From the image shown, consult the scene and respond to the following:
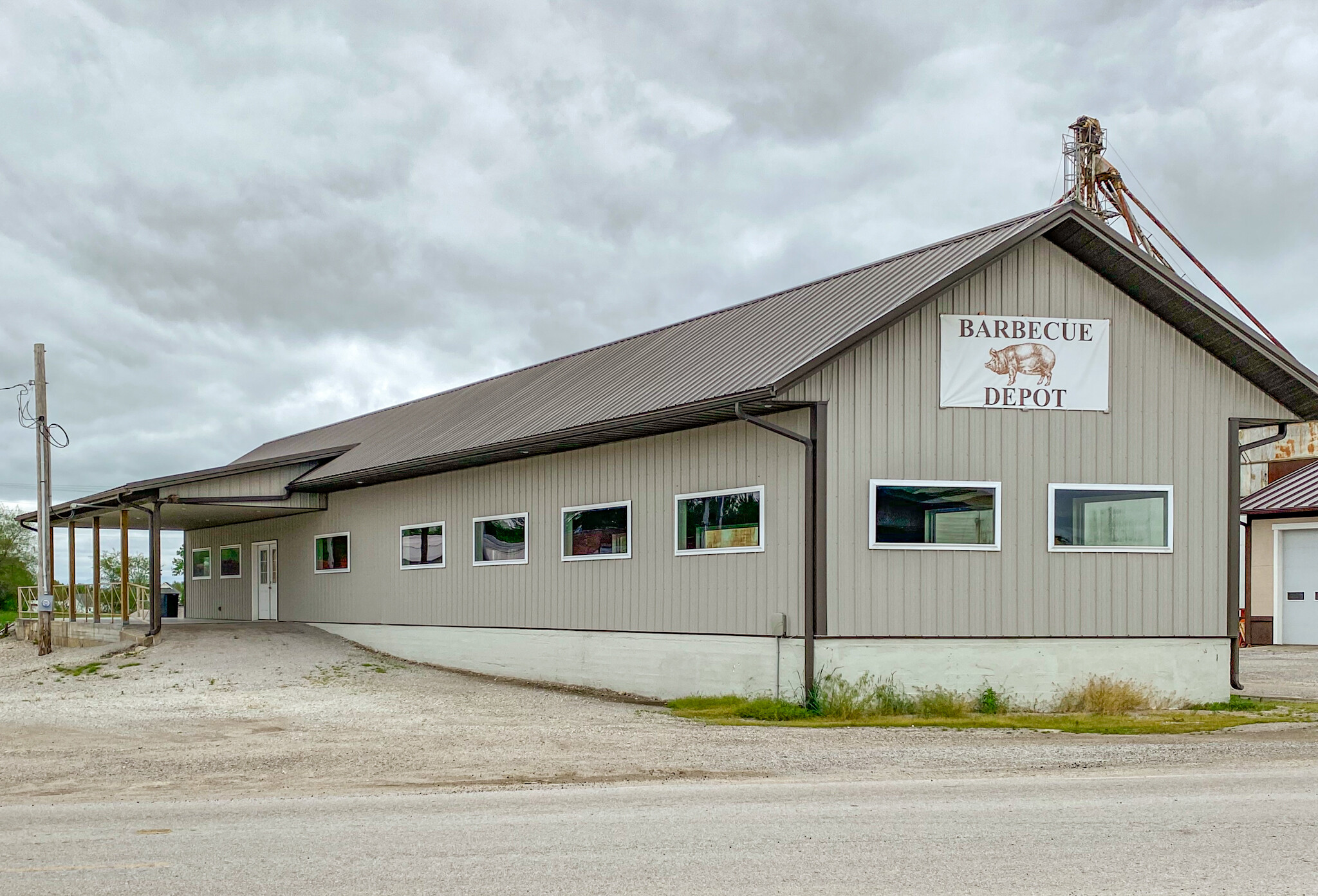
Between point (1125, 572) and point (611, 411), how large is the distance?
7255 millimetres

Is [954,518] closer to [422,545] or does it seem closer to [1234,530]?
[1234,530]

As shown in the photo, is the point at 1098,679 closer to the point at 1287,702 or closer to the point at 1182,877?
the point at 1287,702

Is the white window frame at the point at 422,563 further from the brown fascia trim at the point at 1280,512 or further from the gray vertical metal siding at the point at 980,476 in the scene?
the brown fascia trim at the point at 1280,512

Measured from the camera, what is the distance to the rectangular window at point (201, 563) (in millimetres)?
33688

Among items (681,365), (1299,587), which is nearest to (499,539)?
(681,365)

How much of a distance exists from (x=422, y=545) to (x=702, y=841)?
54.7ft

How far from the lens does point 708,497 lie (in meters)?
17.3

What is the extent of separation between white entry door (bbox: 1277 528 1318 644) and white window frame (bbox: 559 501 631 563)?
1777cm

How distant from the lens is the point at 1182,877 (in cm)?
680

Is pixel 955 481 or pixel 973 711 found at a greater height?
pixel 955 481

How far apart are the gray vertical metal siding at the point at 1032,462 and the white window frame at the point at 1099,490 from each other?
0.06 metres

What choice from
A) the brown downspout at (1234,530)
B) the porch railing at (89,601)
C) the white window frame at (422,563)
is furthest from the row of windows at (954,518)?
the porch railing at (89,601)

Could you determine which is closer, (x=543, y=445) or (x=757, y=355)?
(x=757, y=355)

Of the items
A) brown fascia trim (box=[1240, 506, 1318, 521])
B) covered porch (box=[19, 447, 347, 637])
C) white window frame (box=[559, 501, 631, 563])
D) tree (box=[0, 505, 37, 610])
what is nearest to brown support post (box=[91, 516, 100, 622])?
covered porch (box=[19, 447, 347, 637])
